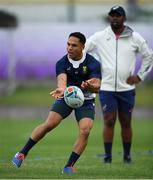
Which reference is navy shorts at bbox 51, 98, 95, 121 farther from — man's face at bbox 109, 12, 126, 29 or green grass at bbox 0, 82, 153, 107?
green grass at bbox 0, 82, 153, 107

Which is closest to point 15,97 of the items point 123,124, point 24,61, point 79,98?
point 24,61

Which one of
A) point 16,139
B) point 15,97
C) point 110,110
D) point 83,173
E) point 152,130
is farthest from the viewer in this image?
point 15,97

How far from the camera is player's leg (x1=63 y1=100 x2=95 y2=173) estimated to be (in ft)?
48.0

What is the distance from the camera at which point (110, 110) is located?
17.0 m

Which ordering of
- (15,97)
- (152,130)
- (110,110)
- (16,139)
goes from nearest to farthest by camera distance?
(110,110) → (16,139) → (152,130) → (15,97)

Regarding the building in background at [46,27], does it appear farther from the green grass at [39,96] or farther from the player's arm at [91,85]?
the player's arm at [91,85]

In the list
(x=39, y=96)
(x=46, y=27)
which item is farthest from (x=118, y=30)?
(x=46, y=27)

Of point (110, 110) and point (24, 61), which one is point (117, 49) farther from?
point (24, 61)

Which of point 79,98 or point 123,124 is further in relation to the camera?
point 123,124

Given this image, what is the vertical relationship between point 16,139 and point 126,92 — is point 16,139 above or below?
below

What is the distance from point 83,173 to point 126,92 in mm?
3033

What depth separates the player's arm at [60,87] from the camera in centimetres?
1464

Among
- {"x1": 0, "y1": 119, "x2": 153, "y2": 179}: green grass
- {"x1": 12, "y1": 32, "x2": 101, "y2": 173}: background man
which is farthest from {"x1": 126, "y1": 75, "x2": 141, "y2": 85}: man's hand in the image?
{"x1": 12, "y1": 32, "x2": 101, "y2": 173}: background man

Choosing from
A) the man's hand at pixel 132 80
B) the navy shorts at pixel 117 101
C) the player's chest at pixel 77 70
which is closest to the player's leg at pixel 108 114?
the navy shorts at pixel 117 101
